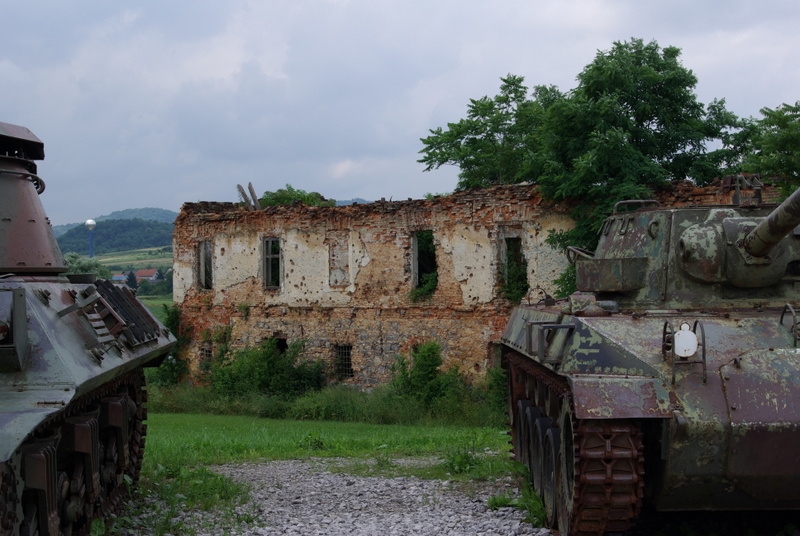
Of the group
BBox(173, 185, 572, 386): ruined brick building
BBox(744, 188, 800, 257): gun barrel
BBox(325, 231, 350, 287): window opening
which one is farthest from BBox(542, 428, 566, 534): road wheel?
BBox(325, 231, 350, 287): window opening

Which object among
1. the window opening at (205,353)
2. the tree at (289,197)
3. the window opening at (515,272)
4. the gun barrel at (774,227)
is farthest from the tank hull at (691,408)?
the tree at (289,197)

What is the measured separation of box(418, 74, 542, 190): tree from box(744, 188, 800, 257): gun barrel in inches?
818

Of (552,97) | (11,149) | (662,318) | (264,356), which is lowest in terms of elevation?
(264,356)

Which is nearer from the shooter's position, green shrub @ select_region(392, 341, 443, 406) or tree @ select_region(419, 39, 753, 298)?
tree @ select_region(419, 39, 753, 298)

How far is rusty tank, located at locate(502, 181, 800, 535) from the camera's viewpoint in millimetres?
6352

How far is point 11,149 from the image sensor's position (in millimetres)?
8359

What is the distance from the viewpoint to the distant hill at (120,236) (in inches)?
3778

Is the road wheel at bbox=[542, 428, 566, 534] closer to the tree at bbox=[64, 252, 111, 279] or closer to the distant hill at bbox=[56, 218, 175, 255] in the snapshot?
the tree at bbox=[64, 252, 111, 279]

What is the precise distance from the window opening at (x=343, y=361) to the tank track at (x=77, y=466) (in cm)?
1258

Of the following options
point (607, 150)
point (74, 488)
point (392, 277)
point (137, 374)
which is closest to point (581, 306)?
point (74, 488)

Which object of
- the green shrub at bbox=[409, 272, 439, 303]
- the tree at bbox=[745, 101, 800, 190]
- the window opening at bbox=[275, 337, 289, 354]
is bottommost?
the window opening at bbox=[275, 337, 289, 354]

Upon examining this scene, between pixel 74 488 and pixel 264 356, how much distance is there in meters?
16.4

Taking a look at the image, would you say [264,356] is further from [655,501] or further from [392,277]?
[655,501]

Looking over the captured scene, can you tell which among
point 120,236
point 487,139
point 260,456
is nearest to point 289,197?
point 487,139
